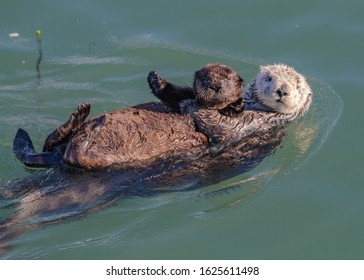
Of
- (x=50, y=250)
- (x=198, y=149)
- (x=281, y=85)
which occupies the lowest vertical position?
(x=50, y=250)

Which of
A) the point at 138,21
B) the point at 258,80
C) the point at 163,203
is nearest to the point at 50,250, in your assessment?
the point at 163,203

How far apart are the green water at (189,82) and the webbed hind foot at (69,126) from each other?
53cm

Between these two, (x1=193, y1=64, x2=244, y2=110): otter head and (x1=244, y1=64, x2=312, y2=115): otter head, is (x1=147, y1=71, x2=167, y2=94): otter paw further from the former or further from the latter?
(x1=244, y1=64, x2=312, y2=115): otter head

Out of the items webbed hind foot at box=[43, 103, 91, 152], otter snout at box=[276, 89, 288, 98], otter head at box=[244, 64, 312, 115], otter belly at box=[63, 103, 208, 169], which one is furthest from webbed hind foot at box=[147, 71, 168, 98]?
otter snout at box=[276, 89, 288, 98]

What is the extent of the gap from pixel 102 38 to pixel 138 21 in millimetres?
588

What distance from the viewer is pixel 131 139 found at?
6133mm

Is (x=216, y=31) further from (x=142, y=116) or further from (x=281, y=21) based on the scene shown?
(x=142, y=116)

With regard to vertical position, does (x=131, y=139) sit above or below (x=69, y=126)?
below

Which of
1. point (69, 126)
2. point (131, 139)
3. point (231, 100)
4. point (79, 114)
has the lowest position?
point (131, 139)

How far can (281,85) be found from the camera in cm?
662

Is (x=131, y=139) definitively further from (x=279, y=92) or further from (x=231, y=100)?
(x=279, y=92)

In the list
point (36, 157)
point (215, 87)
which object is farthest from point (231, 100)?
point (36, 157)

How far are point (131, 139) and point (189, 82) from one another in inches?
90.3

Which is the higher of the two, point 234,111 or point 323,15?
point 323,15
